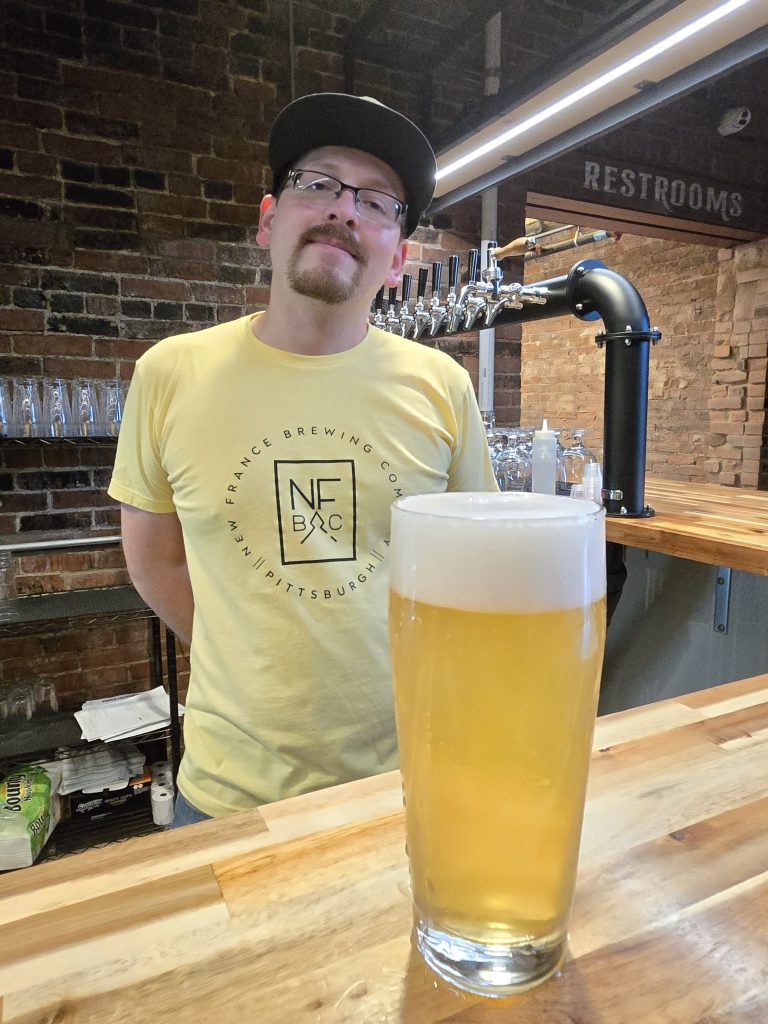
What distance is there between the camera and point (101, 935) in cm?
41

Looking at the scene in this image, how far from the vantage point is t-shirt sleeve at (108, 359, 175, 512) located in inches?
46.2

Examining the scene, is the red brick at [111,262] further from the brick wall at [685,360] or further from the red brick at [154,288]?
the brick wall at [685,360]

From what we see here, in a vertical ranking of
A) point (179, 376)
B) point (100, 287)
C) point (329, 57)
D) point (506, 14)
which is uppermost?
point (506, 14)

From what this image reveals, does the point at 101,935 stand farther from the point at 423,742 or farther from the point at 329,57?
the point at 329,57

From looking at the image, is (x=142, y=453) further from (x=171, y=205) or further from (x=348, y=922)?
(x=171, y=205)

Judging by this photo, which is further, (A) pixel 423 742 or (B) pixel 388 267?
(B) pixel 388 267

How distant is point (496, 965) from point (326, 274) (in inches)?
41.1

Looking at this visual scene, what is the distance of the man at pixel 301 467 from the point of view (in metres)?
1.10

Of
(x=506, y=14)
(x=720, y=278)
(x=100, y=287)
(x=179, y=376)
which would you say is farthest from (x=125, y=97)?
(x=720, y=278)

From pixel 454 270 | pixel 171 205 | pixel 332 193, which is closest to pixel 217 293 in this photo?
pixel 171 205

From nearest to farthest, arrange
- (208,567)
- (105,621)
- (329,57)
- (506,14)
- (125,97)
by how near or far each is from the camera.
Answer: (208,567)
(105,621)
(125,97)
(329,57)
(506,14)

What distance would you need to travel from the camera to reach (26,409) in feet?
8.85

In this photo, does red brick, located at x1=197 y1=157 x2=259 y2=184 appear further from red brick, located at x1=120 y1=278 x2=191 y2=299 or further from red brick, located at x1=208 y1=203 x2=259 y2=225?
red brick, located at x1=120 y1=278 x2=191 y2=299

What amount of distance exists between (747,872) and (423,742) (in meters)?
0.26
